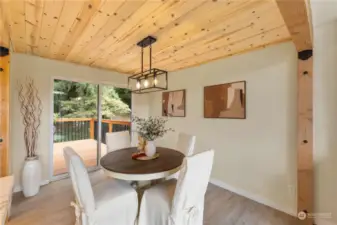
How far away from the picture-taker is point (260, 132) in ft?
8.19

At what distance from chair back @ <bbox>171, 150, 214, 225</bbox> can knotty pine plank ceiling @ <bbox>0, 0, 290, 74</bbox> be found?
1.39 m

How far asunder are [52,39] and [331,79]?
3.53 m

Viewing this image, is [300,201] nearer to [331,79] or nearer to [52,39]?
[331,79]

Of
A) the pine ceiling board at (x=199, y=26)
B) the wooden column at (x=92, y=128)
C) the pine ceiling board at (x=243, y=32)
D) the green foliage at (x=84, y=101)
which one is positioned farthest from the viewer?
the wooden column at (x=92, y=128)

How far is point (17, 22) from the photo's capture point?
1.81 metres

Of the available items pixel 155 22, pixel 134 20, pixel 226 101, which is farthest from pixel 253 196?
pixel 134 20

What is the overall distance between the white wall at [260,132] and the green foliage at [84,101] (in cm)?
217

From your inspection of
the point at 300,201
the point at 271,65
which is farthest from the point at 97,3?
the point at 300,201

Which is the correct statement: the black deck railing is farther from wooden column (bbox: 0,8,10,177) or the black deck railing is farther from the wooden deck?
wooden column (bbox: 0,8,10,177)

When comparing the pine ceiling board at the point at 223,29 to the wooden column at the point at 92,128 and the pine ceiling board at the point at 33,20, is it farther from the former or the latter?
the wooden column at the point at 92,128

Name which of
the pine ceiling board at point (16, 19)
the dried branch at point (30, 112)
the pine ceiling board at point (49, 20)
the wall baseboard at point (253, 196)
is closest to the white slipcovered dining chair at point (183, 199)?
the wall baseboard at point (253, 196)

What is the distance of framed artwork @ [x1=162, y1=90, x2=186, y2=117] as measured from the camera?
3.70m

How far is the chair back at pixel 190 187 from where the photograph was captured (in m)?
1.46

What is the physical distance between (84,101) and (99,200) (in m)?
2.65
